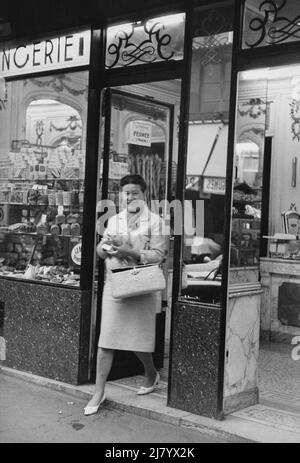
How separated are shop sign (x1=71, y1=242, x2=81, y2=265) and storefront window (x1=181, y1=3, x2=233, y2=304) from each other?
1.24 metres

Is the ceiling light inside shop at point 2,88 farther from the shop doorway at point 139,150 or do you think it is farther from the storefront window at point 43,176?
the shop doorway at point 139,150

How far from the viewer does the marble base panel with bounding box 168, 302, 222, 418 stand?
485cm

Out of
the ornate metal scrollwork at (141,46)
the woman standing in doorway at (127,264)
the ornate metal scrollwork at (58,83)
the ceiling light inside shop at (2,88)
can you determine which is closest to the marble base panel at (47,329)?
the woman standing in doorway at (127,264)

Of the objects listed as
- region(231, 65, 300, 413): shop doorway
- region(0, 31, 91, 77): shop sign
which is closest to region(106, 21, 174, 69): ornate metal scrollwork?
region(0, 31, 91, 77): shop sign

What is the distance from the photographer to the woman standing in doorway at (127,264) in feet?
16.9

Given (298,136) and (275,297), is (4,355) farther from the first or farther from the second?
(298,136)

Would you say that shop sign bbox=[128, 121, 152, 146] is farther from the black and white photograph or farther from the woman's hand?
the woman's hand

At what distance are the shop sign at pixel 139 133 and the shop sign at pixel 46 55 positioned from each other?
2.54ft

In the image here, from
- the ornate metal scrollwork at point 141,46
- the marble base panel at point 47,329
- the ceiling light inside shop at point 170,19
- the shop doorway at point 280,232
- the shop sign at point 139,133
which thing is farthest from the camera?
the shop doorway at point 280,232

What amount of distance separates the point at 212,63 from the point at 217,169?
2.81 ft

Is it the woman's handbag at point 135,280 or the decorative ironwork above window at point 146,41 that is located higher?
the decorative ironwork above window at point 146,41

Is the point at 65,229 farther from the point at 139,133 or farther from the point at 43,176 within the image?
the point at 139,133

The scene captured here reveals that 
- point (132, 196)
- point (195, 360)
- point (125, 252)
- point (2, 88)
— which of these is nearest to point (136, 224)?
point (132, 196)

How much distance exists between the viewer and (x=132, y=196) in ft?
17.4
